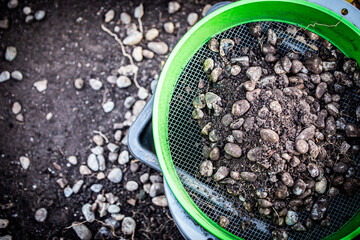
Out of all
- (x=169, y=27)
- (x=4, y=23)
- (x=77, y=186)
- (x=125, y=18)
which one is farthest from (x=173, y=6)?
(x=77, y=186)

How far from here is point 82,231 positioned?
1.20 metres

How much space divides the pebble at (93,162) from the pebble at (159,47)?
1.72ft

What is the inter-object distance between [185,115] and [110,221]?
2.04ft

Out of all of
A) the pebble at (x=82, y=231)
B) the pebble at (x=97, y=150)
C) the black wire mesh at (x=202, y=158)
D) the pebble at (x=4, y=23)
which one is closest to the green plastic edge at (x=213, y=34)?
the black wire mesh at (x=202, y=158)

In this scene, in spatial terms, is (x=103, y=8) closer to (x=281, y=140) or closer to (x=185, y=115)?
(x=185, y=115)

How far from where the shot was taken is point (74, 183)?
1249 mm

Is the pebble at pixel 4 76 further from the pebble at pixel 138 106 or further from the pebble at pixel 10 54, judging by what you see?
the pebble at pixel 138 106

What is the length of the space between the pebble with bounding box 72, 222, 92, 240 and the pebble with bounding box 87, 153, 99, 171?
0.79ft

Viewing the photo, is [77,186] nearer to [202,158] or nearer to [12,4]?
[202,158]

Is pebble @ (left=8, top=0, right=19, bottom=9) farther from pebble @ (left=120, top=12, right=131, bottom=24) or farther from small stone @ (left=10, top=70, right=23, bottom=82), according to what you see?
pebble @ (left=120, top=12, right=131, bottom=24)

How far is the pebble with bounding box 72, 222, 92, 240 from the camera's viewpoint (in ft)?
3.94

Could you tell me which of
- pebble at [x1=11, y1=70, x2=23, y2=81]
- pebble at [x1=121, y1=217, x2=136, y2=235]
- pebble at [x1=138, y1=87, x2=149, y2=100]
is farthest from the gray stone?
pebble at [x1=11, y1=70, x2=23, y2=81]

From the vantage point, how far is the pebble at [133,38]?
1.26 meters

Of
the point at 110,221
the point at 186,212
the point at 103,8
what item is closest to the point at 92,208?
the point at 110,221
